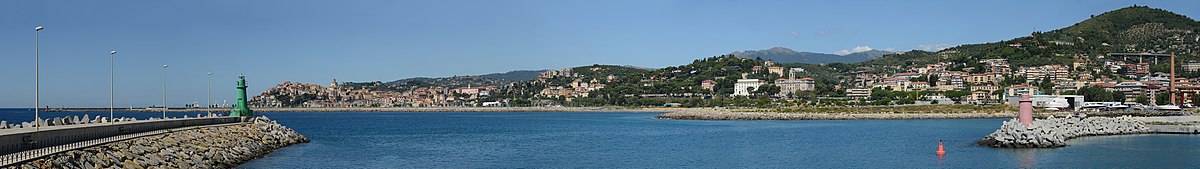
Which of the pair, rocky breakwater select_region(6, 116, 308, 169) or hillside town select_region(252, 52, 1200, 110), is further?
hillside town select_region(252, 52, 1200, 110)

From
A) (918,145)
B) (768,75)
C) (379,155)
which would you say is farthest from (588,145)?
(768,75)

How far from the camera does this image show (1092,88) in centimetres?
9500

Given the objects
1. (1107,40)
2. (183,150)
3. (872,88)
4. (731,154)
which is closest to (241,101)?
(183,150)

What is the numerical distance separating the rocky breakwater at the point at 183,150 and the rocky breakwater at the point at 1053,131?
17686 mm

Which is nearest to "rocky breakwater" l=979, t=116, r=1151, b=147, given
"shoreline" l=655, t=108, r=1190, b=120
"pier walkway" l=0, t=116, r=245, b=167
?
"pier walkway" l=0, t=116, r=245, b=167

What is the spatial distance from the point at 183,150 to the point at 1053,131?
836 inches

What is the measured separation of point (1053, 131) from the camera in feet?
94.9

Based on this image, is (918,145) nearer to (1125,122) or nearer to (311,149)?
(1125,122)

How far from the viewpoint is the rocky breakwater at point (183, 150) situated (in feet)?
51.1

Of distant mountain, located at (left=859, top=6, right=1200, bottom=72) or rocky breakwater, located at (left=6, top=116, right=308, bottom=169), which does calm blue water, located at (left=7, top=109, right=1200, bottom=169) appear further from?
distant mountain, located at (left=859, top=6, right=1200, bottom=72)

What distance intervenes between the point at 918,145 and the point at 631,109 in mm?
95672

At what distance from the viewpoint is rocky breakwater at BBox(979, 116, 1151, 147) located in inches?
1055

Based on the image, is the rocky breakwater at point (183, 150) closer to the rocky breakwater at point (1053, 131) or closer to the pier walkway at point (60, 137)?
the pier walkway at point (60, 137)

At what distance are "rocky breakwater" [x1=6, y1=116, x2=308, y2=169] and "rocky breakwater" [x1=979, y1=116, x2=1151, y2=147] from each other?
1769 centimetres
